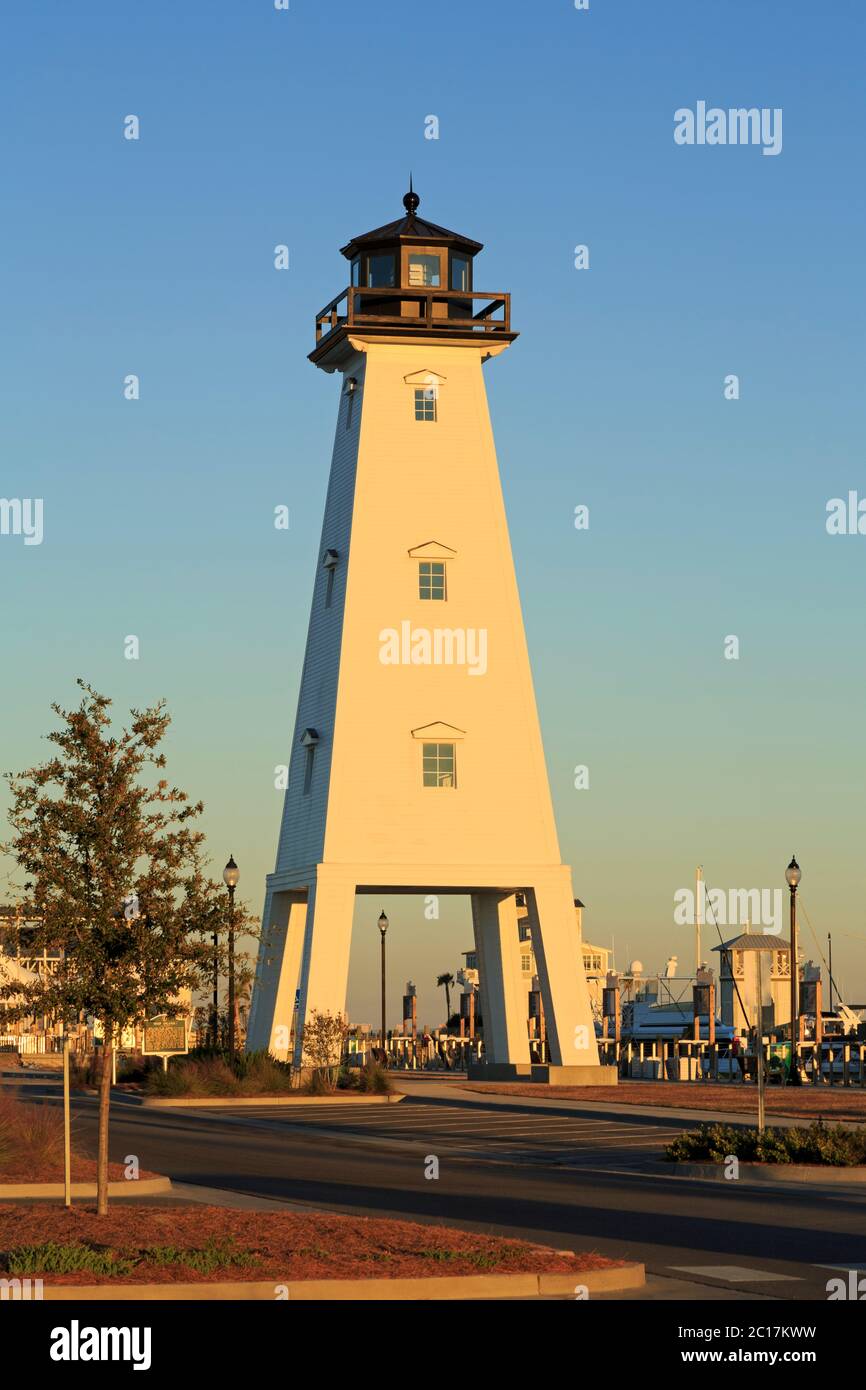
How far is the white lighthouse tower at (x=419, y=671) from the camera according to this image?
57031mm

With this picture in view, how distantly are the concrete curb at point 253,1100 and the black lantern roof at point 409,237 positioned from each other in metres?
24.0

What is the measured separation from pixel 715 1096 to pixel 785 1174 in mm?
23039

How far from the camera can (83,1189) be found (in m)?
26.0

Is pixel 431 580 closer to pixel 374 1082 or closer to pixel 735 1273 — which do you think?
pixel 374 1082

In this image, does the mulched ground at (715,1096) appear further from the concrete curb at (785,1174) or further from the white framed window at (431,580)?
the white framed window at (431,580)

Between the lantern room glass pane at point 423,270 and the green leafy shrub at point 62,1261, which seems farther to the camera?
the lantern room glass pane at point 423,270

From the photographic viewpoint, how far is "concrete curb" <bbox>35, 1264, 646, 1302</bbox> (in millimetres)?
15648

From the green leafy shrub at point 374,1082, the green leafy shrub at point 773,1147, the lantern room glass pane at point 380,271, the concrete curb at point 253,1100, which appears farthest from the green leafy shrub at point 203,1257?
the lantern room glass pane at point 380,271

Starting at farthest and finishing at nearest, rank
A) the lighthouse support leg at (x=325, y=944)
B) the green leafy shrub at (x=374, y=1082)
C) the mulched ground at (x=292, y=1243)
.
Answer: the lighthouse support leg at (x=325, y=944), the green leafy shrub at (x=374, y=1082), the mulched ground at (x=292, y=1243)

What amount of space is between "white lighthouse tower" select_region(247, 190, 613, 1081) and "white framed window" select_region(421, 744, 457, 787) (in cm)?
4

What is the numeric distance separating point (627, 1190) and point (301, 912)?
3563cm

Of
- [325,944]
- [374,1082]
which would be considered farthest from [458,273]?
[374,1082]
